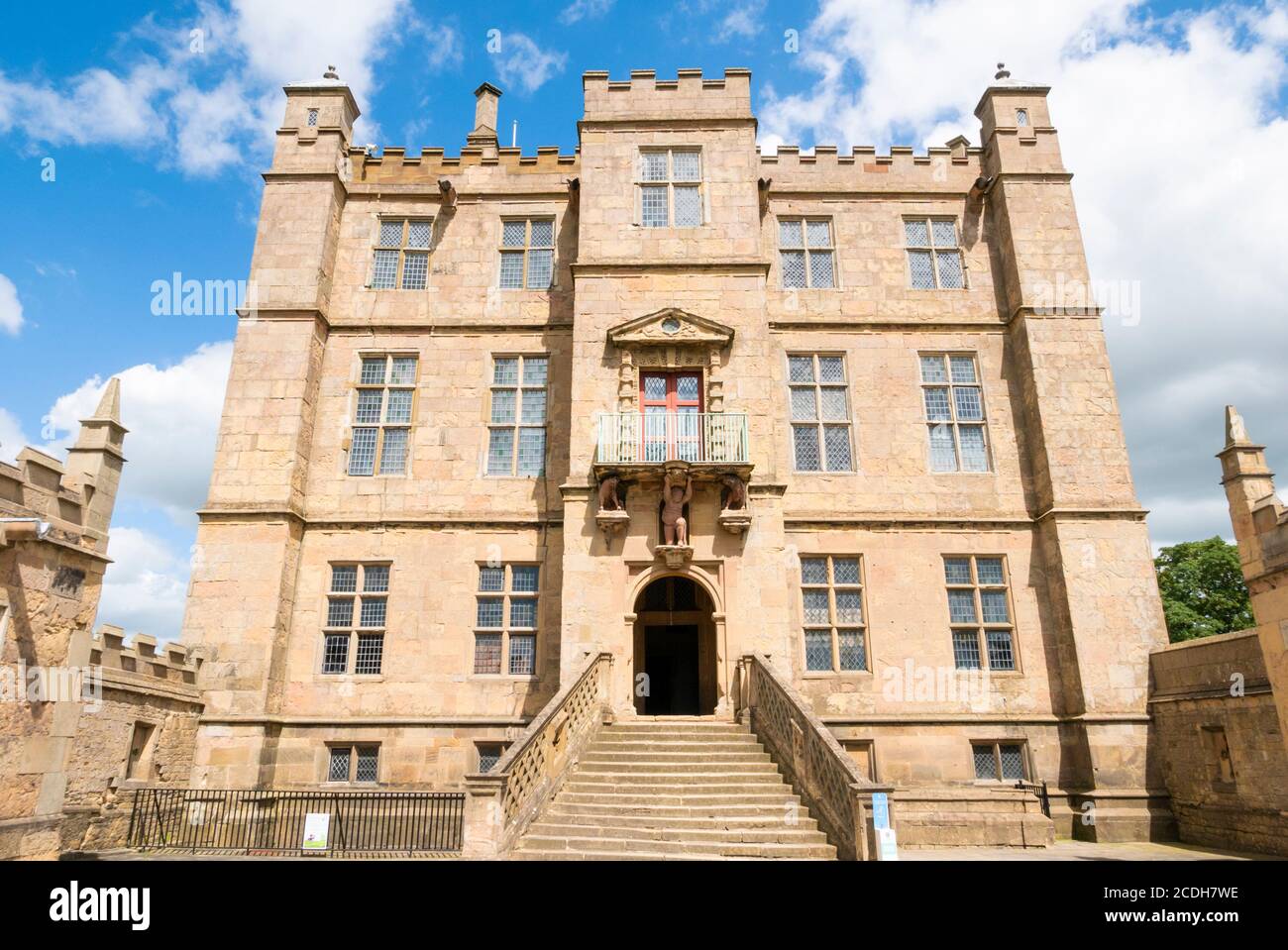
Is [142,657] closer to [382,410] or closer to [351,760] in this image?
[351,760]

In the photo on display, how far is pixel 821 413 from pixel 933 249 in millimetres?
5074

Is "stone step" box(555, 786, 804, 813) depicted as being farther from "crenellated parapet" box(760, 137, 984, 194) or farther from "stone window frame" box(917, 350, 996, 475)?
"crenellated parapet" box(760, 137, 984, 194)

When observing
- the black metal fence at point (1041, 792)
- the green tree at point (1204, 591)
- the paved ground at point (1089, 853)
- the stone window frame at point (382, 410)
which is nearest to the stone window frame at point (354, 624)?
the stone window frame at point (382, 410)

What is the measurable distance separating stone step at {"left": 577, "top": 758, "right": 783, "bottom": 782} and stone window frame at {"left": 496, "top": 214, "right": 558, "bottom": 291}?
425 inches

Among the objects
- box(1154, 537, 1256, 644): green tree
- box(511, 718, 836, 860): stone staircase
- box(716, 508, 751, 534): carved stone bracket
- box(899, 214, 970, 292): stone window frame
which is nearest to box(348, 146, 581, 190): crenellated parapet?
box(899, 214, 970, 292): stone window frame

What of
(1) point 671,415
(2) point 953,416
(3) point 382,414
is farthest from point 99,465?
(2) point 953,416

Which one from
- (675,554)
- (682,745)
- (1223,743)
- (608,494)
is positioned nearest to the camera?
(682,745)

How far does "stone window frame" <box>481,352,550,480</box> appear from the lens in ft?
55.1

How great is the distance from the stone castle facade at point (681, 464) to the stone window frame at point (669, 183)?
0.07 metres

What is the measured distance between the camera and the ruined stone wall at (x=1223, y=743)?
1225 cm

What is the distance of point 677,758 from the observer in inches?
479

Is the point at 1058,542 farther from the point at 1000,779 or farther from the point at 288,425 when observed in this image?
the point at 288,425

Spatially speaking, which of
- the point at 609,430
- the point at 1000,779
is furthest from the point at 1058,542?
the point at 609,430
